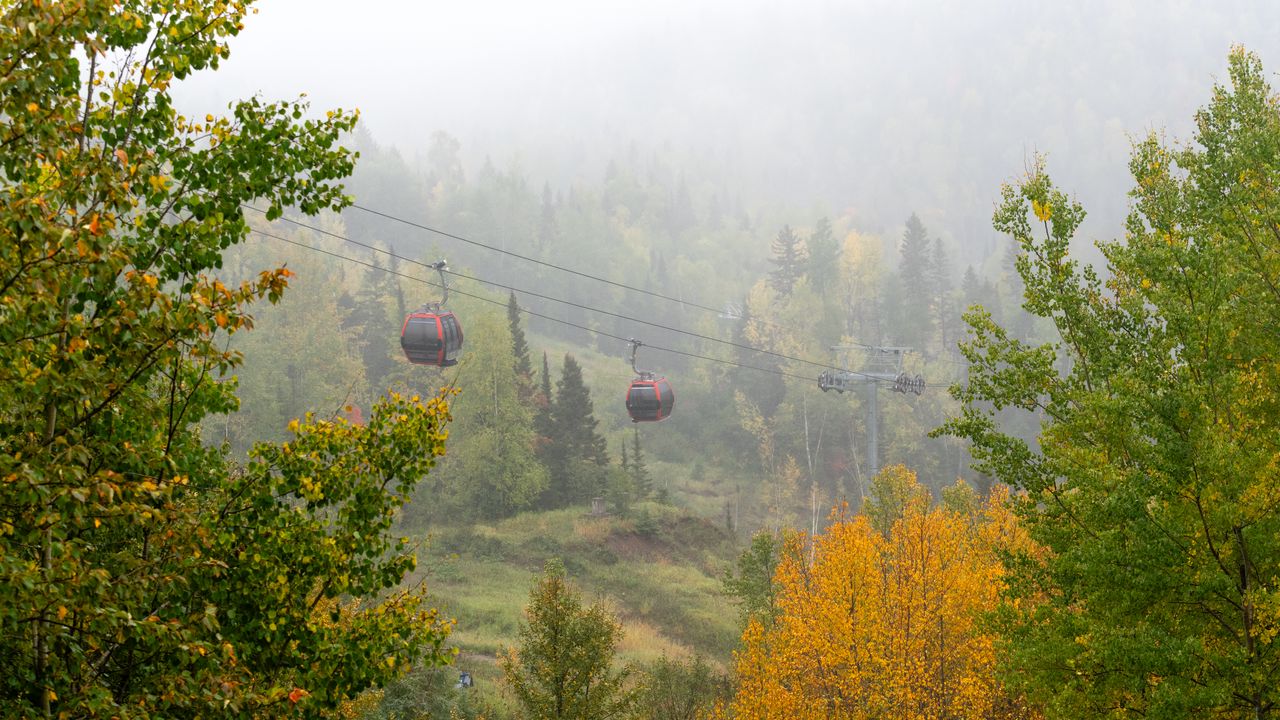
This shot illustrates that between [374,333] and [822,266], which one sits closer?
[374,333]

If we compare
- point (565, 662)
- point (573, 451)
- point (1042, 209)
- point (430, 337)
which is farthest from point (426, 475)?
point (573, 451)

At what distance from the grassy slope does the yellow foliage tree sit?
26.8ft

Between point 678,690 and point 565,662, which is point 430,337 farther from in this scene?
point 565,662

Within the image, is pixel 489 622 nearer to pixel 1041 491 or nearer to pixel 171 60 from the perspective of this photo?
pixel 1041 491

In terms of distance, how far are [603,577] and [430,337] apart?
17.3 m

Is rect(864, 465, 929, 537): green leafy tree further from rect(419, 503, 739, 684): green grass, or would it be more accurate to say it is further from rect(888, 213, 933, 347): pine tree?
rect(888, 213, 933, 347): pine tree

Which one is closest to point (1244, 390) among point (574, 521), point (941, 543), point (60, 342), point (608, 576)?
point (60, 342)

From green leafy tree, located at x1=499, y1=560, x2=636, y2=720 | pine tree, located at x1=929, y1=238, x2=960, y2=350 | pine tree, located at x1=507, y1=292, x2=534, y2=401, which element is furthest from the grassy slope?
pine tree, located at x1=929, y1=238, x2=960, y2=350

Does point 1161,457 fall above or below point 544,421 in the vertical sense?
below

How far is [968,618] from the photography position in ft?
73.6

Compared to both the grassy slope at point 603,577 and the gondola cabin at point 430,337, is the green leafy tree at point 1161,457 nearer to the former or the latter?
the grassy slope at point 603,577

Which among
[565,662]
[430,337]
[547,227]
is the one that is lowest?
[565,662]

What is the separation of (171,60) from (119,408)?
225 cm

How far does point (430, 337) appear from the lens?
29625 millimetres
